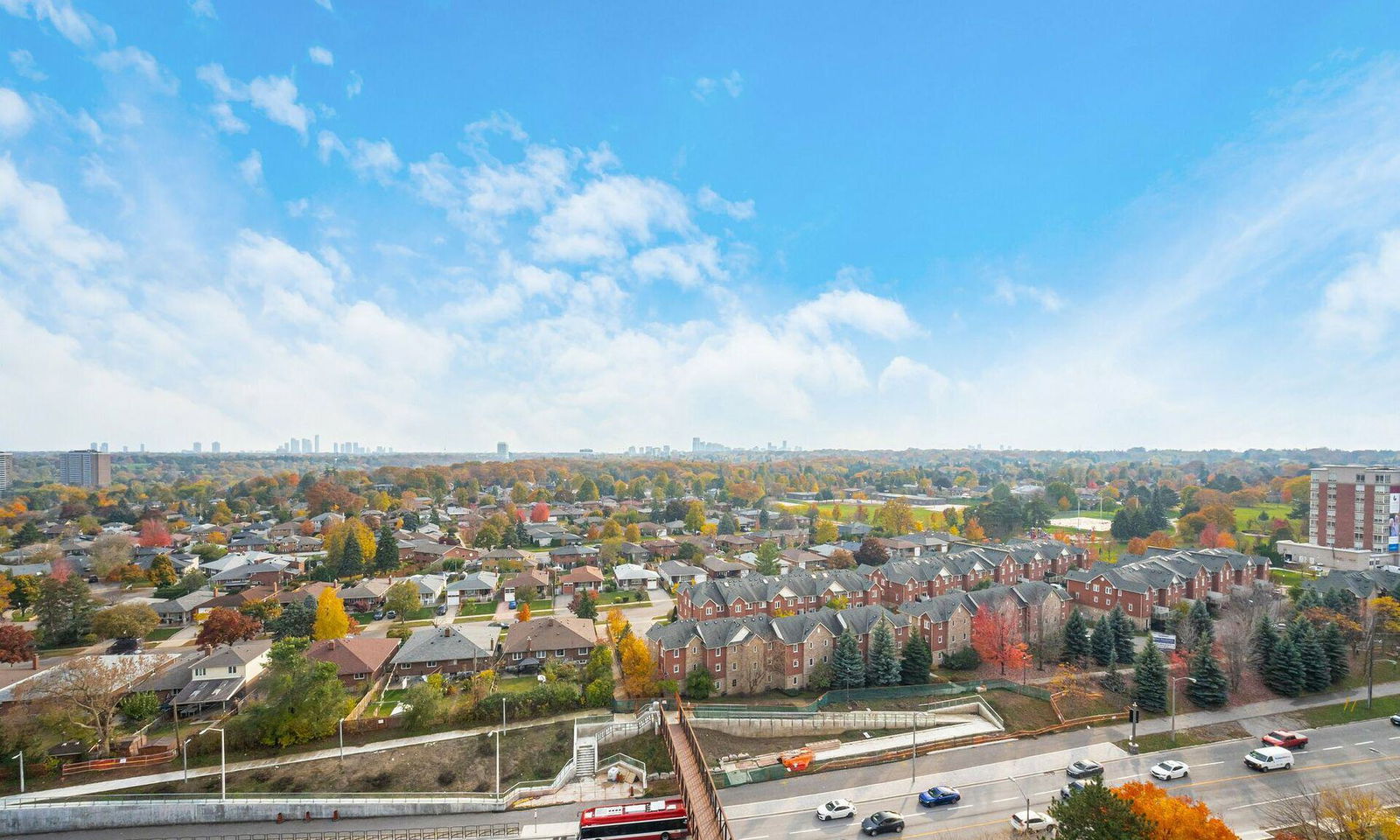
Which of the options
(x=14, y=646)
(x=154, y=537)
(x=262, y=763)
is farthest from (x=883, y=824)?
(x=154, y=537)

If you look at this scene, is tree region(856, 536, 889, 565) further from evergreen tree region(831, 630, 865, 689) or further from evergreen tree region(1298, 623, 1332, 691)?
evergreen tree region(1298, 623, 1332, 691)

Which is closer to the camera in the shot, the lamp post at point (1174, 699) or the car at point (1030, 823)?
the car at point (1030, 823)

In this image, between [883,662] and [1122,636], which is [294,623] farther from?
[1122,636]

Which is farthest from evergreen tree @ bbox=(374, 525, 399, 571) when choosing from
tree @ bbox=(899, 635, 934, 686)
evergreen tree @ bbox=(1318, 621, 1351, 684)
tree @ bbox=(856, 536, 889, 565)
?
evergreen tree @ bbox=(1318, 621, 1351, 684)

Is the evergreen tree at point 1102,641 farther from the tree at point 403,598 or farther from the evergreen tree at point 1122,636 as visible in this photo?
the tree at point 403,598

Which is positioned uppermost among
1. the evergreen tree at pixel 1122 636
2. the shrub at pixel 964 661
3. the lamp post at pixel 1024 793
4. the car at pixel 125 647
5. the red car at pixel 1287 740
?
the evergreen tree at pixel 1122 636

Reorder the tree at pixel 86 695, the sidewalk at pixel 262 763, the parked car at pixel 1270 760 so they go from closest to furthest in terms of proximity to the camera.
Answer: the sidewalk at pixel 262 763 → the parked car at pixel 1270 760 → the tree at pixel 86 695

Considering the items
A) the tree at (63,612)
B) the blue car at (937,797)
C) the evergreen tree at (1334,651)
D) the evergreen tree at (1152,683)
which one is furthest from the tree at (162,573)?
the evergreen tree at (1334,651)
